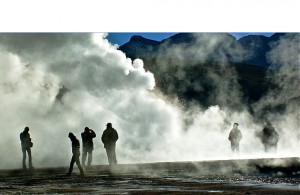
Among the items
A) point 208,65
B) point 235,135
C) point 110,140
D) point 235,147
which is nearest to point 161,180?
point 110,140

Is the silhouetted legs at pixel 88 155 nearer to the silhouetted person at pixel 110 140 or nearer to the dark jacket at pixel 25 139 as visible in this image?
the silhouetted person at pixel 110 140

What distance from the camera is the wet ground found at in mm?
9055

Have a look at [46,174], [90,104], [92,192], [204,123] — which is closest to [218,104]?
[204,123]

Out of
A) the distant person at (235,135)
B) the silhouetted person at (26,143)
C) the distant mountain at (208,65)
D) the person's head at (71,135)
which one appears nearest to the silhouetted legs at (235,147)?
the distant person at (235,135)

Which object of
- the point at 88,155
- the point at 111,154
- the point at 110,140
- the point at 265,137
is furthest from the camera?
the point at 265,137

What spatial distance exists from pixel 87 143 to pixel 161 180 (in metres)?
2.28

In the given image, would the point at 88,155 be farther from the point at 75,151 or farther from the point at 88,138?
the point at 75,151

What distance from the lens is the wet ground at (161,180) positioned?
9055 mm

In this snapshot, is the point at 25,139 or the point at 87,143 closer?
the point at 25,139

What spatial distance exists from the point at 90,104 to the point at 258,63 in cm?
446

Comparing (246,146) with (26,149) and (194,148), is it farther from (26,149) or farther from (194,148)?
(26,149)

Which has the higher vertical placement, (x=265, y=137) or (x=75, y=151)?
(x=265, y=137)

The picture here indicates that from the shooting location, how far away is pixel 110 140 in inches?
472
